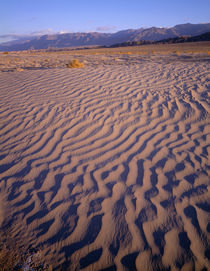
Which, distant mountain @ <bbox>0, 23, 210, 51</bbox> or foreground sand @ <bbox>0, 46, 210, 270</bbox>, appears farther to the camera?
distant mountain @ <bbox>0, 23, 210, 51</bbox>

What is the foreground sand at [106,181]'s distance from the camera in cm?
149

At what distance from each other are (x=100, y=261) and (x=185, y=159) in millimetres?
1730

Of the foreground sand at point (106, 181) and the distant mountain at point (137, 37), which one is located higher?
the distant mountain at point (137, 37)

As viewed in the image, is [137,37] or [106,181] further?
[137,37]

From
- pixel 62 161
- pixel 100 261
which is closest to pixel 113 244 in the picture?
pixel 100 261

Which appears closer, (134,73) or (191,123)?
(191,123)

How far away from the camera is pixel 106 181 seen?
7.00 feet

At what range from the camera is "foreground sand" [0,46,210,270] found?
1492 millimetres

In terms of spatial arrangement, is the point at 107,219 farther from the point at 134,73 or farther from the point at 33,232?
the point at 134,73

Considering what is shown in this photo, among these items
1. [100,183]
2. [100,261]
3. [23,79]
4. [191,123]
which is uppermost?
[23,79]

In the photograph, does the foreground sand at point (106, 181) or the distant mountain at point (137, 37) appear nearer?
the foreground sand at point (106, 181)

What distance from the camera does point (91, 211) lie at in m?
1.81

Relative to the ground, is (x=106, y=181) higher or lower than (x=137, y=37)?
lower

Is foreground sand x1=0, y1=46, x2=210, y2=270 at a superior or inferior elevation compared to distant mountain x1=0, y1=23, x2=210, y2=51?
inferior
